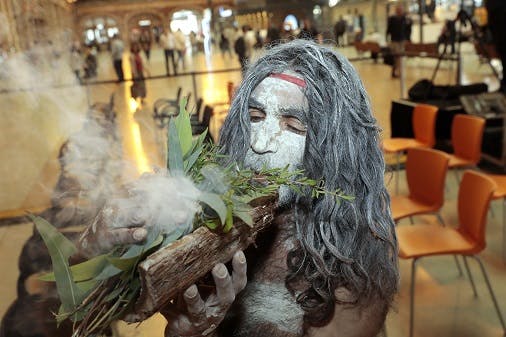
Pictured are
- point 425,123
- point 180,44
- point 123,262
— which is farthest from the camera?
point 180,44

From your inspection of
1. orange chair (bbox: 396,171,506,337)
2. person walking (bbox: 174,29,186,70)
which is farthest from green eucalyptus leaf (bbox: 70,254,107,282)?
person walking (bbox: 174,29,186,70)

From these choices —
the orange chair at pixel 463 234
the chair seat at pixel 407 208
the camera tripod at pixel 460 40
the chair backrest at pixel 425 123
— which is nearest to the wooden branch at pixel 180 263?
the orange chair at pixel 463 234

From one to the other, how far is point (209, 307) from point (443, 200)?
263cm

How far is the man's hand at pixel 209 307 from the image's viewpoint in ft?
3.00

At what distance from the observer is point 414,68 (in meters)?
6.82

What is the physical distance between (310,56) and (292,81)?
8cm

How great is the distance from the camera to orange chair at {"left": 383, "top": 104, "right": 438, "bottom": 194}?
4562 millimetres

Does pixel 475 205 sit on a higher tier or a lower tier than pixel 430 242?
higher

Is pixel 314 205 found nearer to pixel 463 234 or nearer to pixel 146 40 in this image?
pixel 463 234

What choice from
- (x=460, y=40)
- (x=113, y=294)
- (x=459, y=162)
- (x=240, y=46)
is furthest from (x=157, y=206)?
(x=460, y=40)

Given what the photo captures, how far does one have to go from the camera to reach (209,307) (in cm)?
94

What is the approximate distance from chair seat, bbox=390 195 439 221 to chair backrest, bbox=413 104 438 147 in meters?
1.37

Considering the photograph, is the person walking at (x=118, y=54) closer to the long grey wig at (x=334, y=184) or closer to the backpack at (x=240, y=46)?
the backpack at (x=240, y=46)

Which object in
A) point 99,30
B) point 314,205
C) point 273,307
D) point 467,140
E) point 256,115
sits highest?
point 99,30
